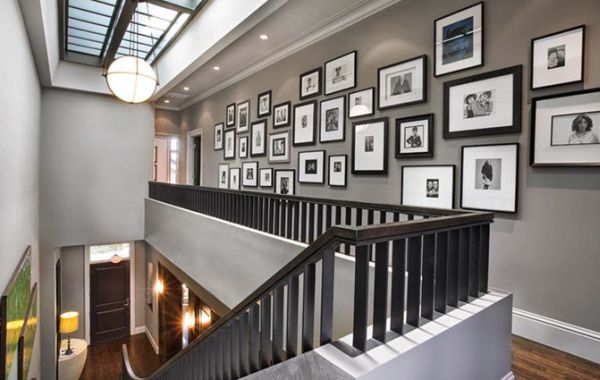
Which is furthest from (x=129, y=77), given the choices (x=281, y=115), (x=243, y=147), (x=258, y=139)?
(x=243, y=147)

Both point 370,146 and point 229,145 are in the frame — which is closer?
point 370,146

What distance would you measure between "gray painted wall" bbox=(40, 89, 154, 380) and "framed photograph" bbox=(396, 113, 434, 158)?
655cm

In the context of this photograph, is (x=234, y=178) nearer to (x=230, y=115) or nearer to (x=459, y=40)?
(x=230, y=115)

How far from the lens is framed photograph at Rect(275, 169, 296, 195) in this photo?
16.9 feet

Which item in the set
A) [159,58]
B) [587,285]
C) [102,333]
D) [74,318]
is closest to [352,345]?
[587,285]

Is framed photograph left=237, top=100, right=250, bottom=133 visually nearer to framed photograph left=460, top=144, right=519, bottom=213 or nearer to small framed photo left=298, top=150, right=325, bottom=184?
small framed photo left=298, top=150, right=325, bottom=184

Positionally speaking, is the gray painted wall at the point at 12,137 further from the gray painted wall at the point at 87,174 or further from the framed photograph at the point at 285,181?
the framed photograph at the point at 285,181

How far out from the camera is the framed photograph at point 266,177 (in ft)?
18.7

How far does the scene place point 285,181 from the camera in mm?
5309

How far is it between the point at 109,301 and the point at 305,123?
7271mm

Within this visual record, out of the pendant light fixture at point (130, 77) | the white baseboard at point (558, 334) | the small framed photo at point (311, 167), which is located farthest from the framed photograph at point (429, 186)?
the pendant light fixture at point (130, 77)

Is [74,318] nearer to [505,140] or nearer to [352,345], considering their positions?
[352,345]

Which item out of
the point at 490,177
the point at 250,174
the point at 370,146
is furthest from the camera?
the point at 250,174

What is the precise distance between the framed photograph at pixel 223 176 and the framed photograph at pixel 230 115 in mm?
852
